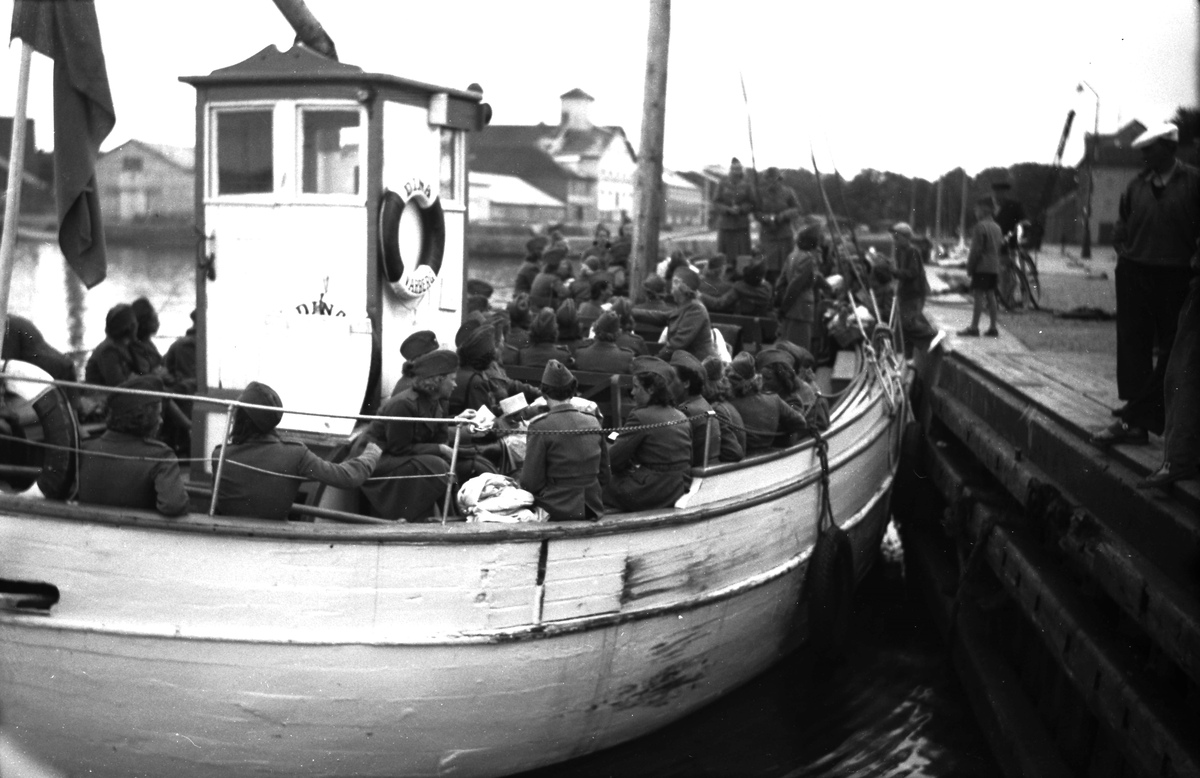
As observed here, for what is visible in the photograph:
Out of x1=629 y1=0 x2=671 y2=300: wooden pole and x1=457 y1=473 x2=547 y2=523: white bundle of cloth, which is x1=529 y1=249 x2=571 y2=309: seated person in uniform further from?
x1=457 y1=473 x2=547 y2=523: white bundle of cloth

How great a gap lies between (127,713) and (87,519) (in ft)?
3.18

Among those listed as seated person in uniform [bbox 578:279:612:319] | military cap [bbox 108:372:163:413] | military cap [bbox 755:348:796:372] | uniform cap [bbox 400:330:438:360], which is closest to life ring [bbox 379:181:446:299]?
uniform cap [bbox 400:330:438:360]

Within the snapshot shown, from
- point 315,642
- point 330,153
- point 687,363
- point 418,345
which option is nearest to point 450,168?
point 330,153

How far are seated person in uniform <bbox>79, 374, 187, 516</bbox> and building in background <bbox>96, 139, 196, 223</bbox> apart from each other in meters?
31.6

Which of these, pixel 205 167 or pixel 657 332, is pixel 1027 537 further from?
pixel 205 167

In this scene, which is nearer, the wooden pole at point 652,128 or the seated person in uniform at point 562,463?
the seated person in uniform at point 562,463

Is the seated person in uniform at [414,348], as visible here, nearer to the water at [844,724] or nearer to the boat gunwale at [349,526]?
the boat gunwale at [349,526]

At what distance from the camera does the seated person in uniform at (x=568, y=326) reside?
30.1 feet

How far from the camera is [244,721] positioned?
5.45m

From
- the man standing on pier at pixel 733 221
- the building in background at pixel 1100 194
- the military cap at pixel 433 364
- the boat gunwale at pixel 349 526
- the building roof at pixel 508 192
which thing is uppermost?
the building roof at pixel 508 192

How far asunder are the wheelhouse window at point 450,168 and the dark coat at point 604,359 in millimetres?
1622

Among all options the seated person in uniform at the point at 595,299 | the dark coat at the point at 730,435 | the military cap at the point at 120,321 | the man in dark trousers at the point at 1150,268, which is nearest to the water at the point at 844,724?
the military cap at the point at 120,321

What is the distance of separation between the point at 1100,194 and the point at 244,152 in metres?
26.5

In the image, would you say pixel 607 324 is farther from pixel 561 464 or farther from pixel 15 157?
pixel 15 157
